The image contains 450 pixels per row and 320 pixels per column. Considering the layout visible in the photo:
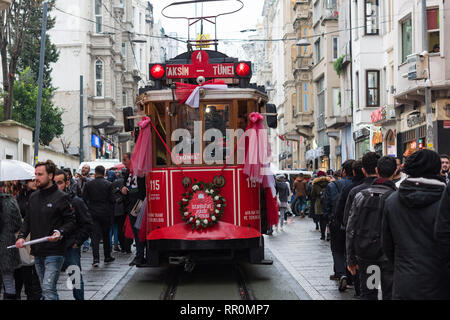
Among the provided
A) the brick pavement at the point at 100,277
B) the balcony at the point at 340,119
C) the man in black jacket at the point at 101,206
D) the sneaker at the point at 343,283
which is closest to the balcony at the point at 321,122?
the balcony at the point at 340,119

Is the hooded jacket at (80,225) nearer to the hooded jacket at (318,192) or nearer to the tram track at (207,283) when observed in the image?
the tram track at (207,283)

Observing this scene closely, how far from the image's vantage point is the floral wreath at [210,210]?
10.7 m

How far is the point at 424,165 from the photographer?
17.1ft

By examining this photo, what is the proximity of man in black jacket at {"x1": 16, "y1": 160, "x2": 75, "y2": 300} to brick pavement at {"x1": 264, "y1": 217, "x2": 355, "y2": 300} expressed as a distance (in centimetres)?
353

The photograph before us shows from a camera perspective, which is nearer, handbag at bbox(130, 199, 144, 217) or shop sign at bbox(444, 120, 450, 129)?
handbag at bbox(130, 199, 144, 217)

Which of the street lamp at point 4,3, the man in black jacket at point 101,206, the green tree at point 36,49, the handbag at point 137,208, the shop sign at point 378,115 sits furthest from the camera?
the green tree at point 36,49

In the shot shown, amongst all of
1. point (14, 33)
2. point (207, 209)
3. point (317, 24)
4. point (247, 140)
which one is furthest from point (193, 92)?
point (317, 24)

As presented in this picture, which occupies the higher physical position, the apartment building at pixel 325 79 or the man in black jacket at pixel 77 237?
the apartment building at pixel 325 79

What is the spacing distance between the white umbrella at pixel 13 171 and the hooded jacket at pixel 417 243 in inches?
221

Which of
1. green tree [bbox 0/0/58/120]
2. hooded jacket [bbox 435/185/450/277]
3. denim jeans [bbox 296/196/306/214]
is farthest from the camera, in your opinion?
green tree [bbox 0/0/58/120]

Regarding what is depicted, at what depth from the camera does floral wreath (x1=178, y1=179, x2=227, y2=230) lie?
10655mm

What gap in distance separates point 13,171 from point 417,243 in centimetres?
598

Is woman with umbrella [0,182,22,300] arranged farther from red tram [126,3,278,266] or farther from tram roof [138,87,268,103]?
tram roof [138,87,268,103]

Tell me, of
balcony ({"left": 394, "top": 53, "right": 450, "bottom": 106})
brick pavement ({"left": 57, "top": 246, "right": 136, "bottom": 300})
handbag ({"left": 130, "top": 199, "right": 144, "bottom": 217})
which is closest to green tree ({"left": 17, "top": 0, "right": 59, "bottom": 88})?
balcony ({"left": 394, "top": 53, "right": 450, "bottom": 106})
